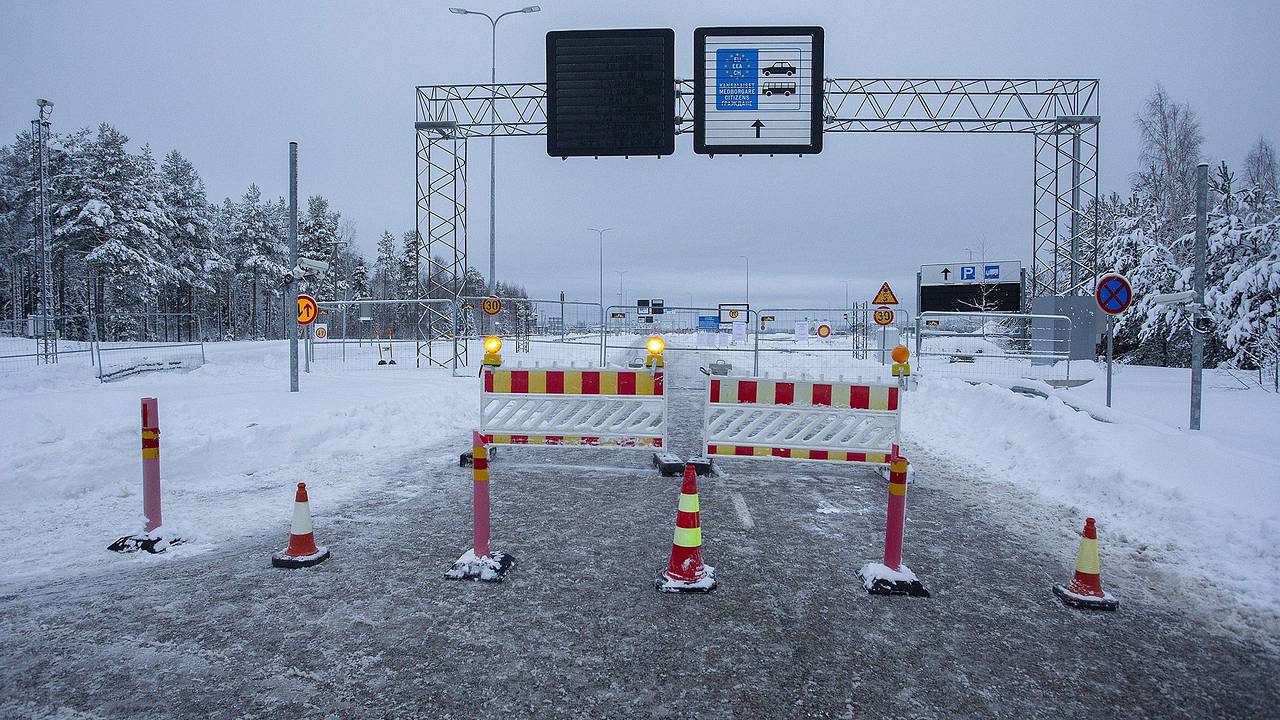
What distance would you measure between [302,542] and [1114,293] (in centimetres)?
1317

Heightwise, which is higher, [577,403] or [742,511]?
[577,403]

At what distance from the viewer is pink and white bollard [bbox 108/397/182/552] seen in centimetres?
550

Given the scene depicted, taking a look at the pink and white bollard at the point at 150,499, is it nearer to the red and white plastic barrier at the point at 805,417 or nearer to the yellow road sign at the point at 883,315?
the red and white plastic barrier at the point at 805,417

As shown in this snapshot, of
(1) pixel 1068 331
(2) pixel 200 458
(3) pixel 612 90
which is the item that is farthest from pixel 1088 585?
(1) pixel 1068 331

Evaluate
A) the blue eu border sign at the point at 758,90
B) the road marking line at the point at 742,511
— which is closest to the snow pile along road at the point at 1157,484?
the road marking line at the point at 742,511

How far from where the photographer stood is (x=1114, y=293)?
1191cm

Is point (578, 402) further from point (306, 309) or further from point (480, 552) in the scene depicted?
point (306, 309)

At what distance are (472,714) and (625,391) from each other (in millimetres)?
6252

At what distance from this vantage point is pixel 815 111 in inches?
613

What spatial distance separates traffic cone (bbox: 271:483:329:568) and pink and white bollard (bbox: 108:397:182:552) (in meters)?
1.12

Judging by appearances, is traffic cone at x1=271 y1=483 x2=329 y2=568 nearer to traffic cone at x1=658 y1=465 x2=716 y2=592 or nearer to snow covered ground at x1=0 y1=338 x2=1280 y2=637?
snow covered ground at x1=0 y1=338 x2=1280 y2=637

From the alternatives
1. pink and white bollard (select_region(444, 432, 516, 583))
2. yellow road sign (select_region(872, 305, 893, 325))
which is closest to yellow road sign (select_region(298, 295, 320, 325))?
pink and white bollard (select_region(444, 432, 516, 583))

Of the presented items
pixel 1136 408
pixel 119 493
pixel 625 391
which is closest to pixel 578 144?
pixel 625 391

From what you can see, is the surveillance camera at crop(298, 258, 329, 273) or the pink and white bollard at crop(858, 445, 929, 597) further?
the surveillance camera at crop(298, 258, 329, 273)
